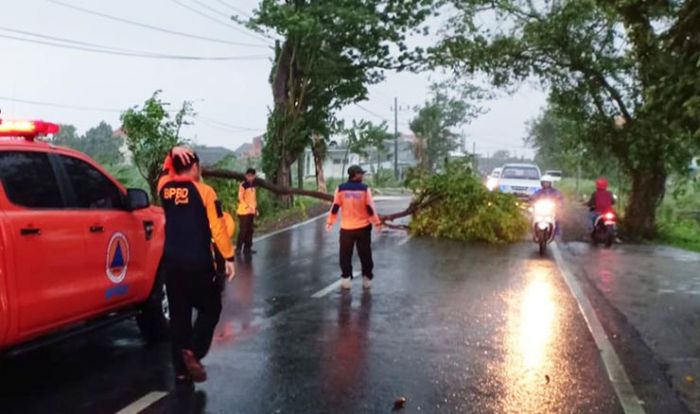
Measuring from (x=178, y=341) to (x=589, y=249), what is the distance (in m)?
12.7

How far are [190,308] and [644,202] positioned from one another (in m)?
16.1

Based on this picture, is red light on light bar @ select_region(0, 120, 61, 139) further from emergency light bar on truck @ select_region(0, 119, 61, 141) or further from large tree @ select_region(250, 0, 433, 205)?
large tree @ select_region(250, 0, 433, 205)

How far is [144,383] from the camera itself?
5969 millimetres

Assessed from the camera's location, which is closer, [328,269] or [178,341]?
[178,341]

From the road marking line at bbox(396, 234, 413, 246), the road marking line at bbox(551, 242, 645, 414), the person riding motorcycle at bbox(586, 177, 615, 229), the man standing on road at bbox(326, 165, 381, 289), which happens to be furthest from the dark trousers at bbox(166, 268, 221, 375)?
the person riding motorcycle at bbox(586, 177, 615, 229)

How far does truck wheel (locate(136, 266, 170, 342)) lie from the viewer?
7219 mm

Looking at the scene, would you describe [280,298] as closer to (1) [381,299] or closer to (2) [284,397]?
(1) [381,299]

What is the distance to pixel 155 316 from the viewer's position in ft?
23.9

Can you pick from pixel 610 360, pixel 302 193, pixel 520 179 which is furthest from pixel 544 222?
pixel 520 179

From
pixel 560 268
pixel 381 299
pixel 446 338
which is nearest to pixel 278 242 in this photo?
pixel 560 268

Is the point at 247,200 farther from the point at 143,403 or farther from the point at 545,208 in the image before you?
the point at 143,403

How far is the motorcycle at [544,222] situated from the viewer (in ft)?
50.9

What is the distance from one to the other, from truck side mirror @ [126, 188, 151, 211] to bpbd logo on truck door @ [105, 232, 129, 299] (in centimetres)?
31

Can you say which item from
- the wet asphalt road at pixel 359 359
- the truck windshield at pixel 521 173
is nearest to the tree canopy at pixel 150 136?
the wet asphalt road at pixel 359 359
